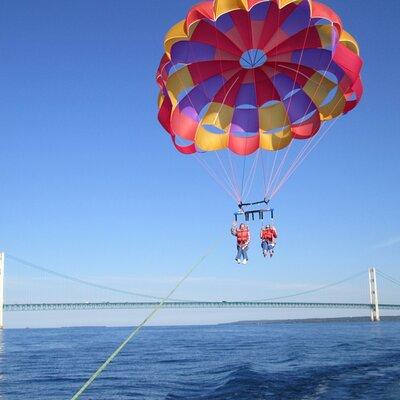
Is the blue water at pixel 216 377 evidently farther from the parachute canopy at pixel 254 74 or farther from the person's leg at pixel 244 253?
the parachute canopy at pixel 254 74

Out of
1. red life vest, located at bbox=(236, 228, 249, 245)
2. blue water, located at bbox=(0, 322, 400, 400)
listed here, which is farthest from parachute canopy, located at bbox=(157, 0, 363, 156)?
blue water, located at bbox=(0, 322, 400, 400)

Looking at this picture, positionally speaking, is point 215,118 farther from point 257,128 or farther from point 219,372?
point 219,372

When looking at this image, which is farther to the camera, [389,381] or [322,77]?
[322,77]

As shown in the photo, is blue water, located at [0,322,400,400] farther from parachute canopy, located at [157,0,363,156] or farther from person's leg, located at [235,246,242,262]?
parachute canopy, located at [157,0,363,156]

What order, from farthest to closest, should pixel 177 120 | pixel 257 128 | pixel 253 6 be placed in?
pixel 257 128 → pixel 177 120 → pixel 253 6

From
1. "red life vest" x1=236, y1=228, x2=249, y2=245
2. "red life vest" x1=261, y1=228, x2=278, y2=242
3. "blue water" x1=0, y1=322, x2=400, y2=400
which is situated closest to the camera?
"blue water" x1=0, y1=322, x2=400, y2=400

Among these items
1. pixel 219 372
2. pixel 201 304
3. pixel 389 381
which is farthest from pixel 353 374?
pixel 201 304
